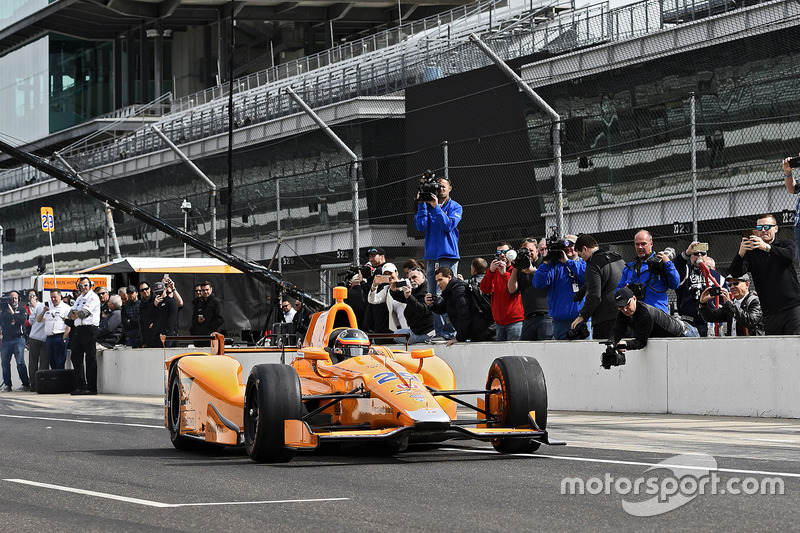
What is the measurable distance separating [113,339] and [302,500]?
56.0 feet

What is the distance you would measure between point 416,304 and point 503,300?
1.07m

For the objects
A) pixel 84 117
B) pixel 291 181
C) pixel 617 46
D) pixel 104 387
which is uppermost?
pixel 84 117

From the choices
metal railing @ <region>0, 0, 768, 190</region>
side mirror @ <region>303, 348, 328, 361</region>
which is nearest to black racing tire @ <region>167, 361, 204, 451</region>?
side mirror @ <region>303, 348, 328, 361</region>

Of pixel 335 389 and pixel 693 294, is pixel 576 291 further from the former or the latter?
pixel 335 389

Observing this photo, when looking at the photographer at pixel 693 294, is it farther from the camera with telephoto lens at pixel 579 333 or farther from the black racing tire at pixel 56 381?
the black racing tire at pixel 56 381

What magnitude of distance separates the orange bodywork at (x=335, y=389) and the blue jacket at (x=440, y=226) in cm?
499

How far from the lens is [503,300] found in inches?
595

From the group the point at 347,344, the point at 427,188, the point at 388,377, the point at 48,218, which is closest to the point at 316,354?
the point at 347,344

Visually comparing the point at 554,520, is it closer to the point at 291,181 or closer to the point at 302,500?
the point at 302,500

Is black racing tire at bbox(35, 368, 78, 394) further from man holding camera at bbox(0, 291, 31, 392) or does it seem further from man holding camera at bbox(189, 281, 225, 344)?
man holding camera at bbox(189, 281, 225, 344)

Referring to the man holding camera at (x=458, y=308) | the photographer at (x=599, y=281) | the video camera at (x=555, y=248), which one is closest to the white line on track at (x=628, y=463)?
the photographer at (x=599, y=281)

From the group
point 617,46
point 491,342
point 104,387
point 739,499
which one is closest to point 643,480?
point 739,499

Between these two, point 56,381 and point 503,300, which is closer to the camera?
point 503,300

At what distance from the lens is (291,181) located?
28594 millimetres
